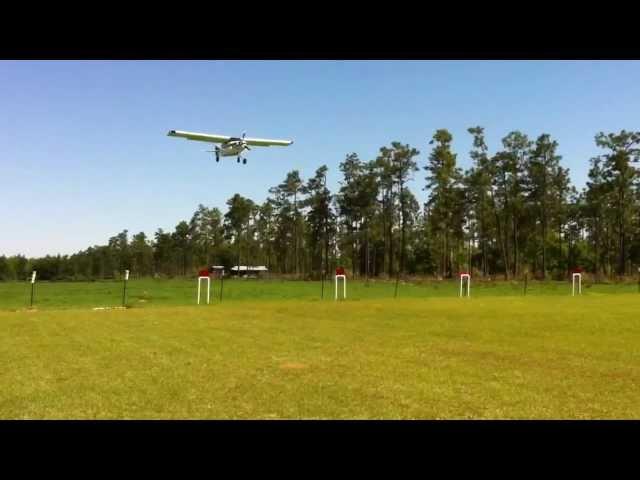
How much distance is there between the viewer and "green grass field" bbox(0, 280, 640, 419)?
629cm

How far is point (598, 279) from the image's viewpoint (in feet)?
146

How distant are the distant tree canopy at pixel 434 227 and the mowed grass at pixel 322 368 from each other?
3783 cm

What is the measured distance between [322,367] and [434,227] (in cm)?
5880

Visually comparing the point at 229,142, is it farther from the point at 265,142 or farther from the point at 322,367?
the point at 322,367

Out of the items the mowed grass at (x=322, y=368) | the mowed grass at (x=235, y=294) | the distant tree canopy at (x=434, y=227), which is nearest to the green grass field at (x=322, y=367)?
the mowed grass at (x=322, y=368)

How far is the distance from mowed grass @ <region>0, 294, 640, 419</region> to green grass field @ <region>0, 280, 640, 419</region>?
0.02 metres

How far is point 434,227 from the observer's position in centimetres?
6619

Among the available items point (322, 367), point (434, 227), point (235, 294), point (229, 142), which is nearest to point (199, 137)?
point (229, 142)

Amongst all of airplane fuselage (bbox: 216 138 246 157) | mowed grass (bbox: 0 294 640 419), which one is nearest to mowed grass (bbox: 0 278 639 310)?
airplane fuselage (bbox: 216 138 246 157)

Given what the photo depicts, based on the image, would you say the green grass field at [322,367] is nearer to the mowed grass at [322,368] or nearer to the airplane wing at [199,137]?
the mowed grass at [322,368]
